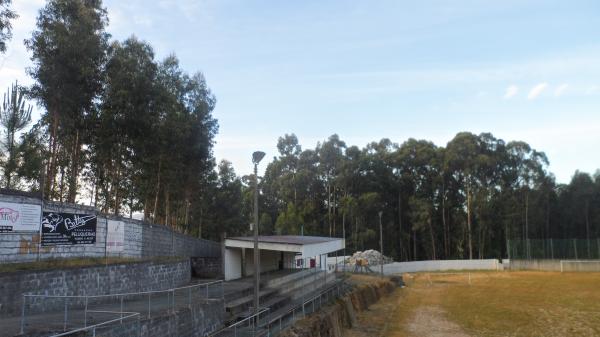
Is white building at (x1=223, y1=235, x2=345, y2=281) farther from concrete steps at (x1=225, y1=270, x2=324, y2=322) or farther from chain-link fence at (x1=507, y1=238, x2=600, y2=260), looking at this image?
chain-link fence at (x1=507, y1=238, x2=600, y2=260)

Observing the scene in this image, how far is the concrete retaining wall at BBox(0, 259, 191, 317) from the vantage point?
463 inches

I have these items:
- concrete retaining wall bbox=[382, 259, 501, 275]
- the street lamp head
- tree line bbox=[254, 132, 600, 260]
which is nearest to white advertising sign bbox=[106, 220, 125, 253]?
the street lamp head

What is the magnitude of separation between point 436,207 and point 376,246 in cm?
1043

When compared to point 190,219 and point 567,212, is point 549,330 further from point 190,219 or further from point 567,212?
point 567,212

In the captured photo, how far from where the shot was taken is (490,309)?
97.6ft

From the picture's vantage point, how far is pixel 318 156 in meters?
72.5

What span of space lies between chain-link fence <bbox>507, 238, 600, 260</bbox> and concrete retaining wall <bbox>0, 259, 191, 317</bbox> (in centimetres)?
5075

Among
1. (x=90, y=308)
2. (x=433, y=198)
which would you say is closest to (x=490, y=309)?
(x=90, y=308)

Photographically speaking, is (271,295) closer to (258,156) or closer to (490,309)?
(258,156)

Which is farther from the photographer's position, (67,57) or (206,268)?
(206,268)

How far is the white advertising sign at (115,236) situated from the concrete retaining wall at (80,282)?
130 centimetres

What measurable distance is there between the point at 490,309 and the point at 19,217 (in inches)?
1054

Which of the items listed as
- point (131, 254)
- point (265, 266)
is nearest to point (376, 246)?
point (265, 266)

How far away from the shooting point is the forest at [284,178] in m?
23.1
